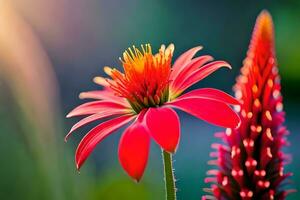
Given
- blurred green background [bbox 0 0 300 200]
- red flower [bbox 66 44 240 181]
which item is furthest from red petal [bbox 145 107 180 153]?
blurred green background [bbox 0 0 300 200]

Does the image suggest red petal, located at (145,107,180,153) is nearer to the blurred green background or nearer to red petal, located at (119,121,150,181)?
red petal, located at (119,121,150,181)

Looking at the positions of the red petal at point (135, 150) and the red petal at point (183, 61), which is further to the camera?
the red petal at point (183, 61)

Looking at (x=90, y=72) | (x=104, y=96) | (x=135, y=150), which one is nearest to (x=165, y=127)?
(x=135, y=150)

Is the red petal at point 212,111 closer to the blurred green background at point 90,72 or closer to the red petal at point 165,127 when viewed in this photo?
the red petal at point 165,127

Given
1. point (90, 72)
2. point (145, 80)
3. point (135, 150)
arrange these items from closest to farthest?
point (135, 150) < point (145, 80) < point (90, 72)

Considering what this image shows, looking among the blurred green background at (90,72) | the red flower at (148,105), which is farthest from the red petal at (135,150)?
the blurred green background at (90,72)

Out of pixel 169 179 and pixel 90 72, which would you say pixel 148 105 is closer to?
pixel 169 179
